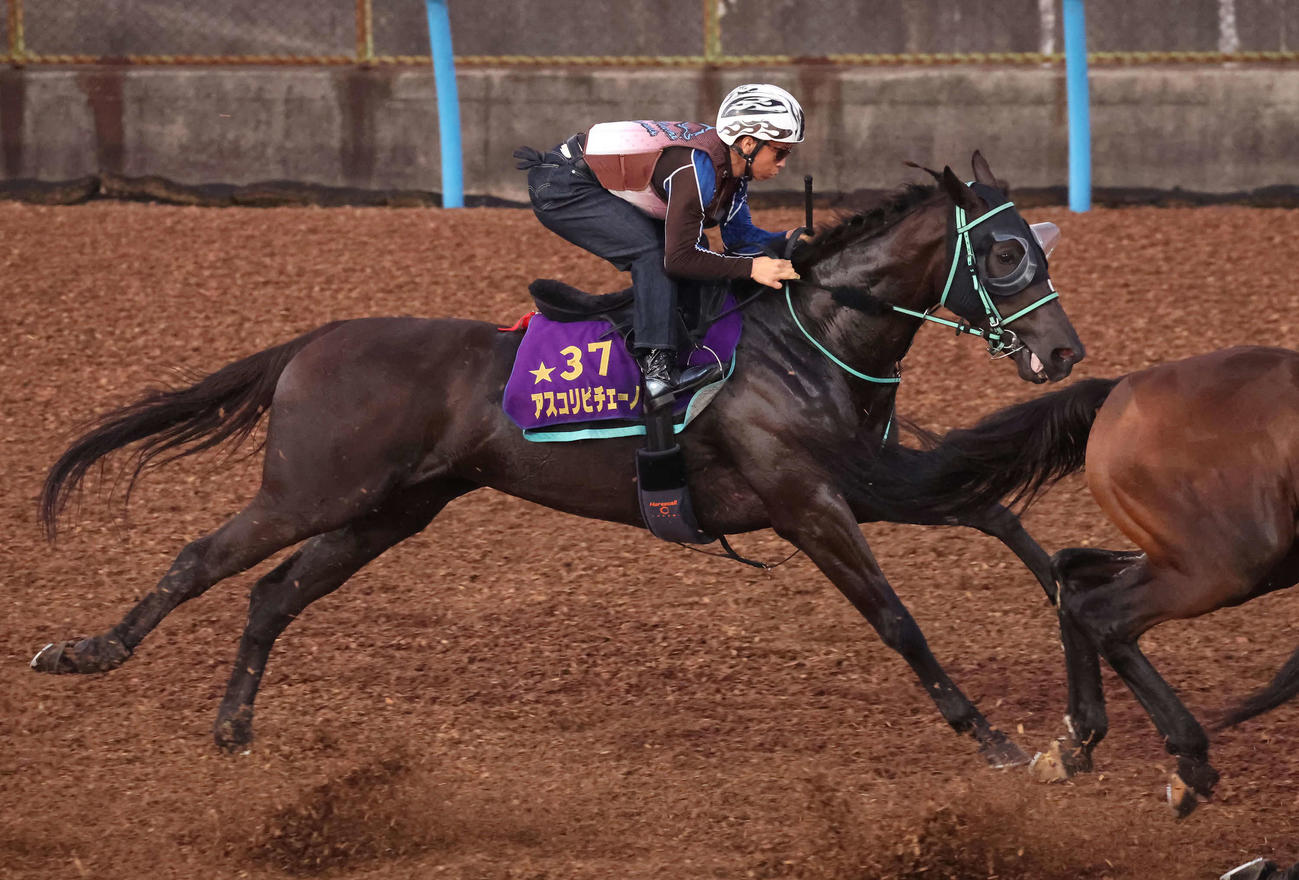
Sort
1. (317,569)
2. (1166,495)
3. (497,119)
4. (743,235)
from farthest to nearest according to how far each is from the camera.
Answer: (497,119) < (317,569) < (743,235) < (1166,495)

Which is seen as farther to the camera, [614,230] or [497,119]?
[497,119]

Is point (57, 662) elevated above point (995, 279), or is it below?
below

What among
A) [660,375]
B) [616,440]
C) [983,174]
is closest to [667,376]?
[660,375]

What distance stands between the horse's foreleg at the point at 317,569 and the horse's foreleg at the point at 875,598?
129cm

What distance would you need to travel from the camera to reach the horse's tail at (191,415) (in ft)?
18.7

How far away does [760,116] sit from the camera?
16.6 ft

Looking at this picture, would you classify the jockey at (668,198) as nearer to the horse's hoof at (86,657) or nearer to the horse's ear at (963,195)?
the horse's ear at (963,195)

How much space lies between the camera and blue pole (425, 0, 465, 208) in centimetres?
1172

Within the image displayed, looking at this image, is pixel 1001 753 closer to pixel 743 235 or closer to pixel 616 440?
pixel 616 440

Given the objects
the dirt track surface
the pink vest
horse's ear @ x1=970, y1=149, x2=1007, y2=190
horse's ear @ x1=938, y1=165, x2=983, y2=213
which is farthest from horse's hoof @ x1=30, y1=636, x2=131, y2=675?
horse's ear @ x1=970, y1=149, x2=1007, y2=190

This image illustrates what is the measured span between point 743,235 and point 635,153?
1.88 ft

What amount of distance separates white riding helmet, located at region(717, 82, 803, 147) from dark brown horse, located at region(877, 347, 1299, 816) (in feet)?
3.62

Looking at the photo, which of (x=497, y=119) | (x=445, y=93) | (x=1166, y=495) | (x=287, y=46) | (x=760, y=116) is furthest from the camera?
(x=287, y=46)

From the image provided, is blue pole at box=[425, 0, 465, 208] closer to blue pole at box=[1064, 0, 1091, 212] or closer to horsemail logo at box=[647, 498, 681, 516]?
blue pole at box=[1064, 0, 1091, 212]
